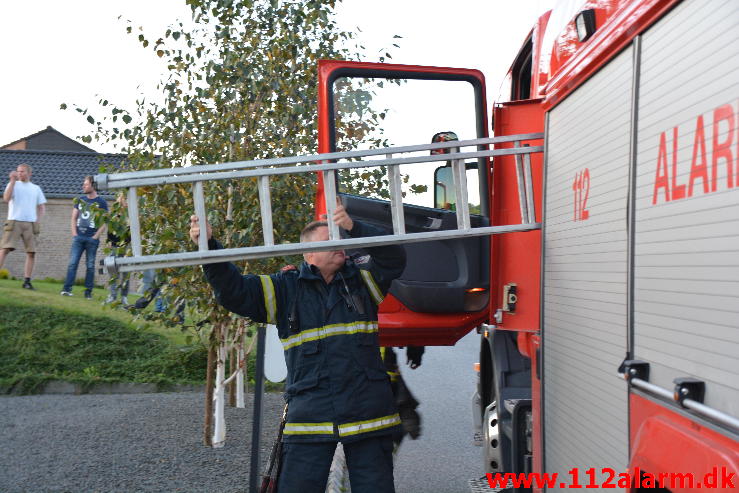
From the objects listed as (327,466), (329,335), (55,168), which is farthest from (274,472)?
(55,168)

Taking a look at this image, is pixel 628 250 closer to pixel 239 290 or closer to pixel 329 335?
pixel 329 335

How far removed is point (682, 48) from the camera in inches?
88.6

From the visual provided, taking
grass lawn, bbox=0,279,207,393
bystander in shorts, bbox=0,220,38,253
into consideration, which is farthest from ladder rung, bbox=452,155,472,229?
bystander in shorts, bbox=0,220,38,253

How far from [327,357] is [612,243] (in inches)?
67.5

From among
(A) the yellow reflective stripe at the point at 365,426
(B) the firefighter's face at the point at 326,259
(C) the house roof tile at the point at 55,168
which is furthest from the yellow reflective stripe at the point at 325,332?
(C) the house roof tile at the point at 55,168

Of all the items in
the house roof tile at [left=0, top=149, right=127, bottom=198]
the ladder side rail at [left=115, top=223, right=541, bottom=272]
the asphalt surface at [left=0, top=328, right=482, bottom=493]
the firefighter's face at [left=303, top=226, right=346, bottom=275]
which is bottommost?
the asphalt surface at [left=0, top=328, right=482, bottom=493]

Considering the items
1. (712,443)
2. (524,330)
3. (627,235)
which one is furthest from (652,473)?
(524,330)

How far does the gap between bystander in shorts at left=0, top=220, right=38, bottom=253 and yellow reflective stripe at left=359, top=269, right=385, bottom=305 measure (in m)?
10.2

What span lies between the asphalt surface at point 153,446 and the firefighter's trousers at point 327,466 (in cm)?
246

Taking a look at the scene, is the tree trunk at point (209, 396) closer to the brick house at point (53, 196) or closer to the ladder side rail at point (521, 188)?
the ladder side rail at point (521, 188)

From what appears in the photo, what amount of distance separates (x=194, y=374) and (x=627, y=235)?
888 cm

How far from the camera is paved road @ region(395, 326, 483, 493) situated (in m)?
6.91

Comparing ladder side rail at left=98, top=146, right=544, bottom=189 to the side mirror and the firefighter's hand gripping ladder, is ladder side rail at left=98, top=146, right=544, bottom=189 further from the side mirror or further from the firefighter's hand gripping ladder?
the side mirror

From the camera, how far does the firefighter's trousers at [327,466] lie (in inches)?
160
